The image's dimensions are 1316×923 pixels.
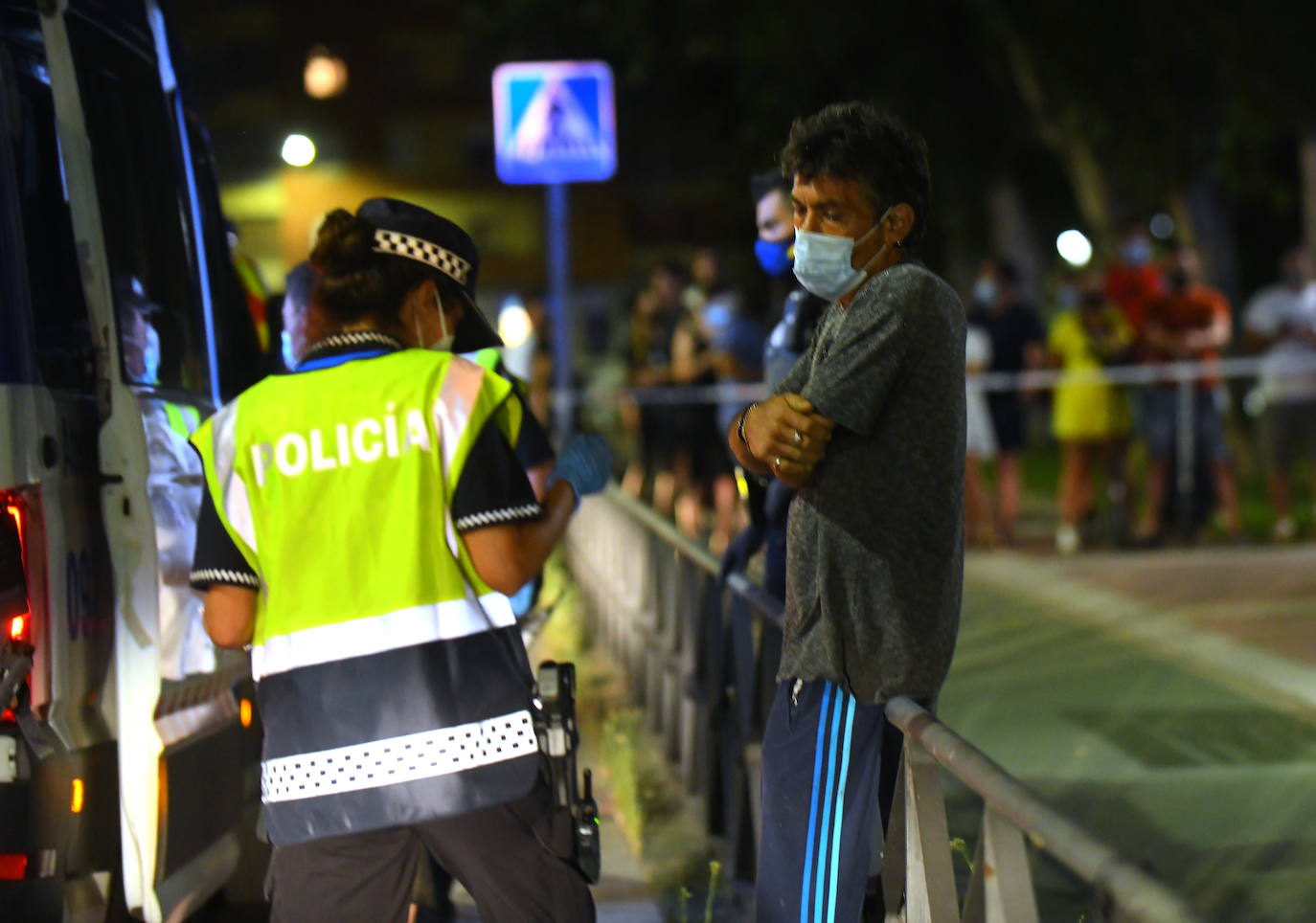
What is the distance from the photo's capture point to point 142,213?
5336mm

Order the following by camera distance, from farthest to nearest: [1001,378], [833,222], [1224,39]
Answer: [1224,39] < [1001,378] < [833,222]

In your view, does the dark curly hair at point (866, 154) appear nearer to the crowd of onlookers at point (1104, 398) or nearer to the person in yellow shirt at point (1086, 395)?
the crowd of onlookers at point (1104, 398)

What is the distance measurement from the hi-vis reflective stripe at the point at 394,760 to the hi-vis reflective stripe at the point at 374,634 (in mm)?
145

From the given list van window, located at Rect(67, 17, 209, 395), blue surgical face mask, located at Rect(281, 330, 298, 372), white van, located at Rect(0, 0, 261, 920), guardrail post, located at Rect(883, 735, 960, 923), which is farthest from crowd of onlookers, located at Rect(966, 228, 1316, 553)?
guardrail post, located at Rect(883, 735, 960, 923)

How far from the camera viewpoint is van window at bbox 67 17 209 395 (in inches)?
193

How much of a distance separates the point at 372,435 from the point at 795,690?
38.5 inches

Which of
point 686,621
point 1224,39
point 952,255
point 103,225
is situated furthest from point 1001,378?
point 952,255

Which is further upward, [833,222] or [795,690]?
[833,222]

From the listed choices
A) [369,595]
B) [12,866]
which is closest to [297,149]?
[12,866]

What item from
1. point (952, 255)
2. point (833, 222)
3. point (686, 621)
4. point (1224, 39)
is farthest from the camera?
point (952, 255)

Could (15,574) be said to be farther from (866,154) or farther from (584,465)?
(866,154)

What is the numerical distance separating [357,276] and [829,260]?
2.82 feet

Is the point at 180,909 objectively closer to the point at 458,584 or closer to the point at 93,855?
the point at 93,855

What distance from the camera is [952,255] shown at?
40656 mm
